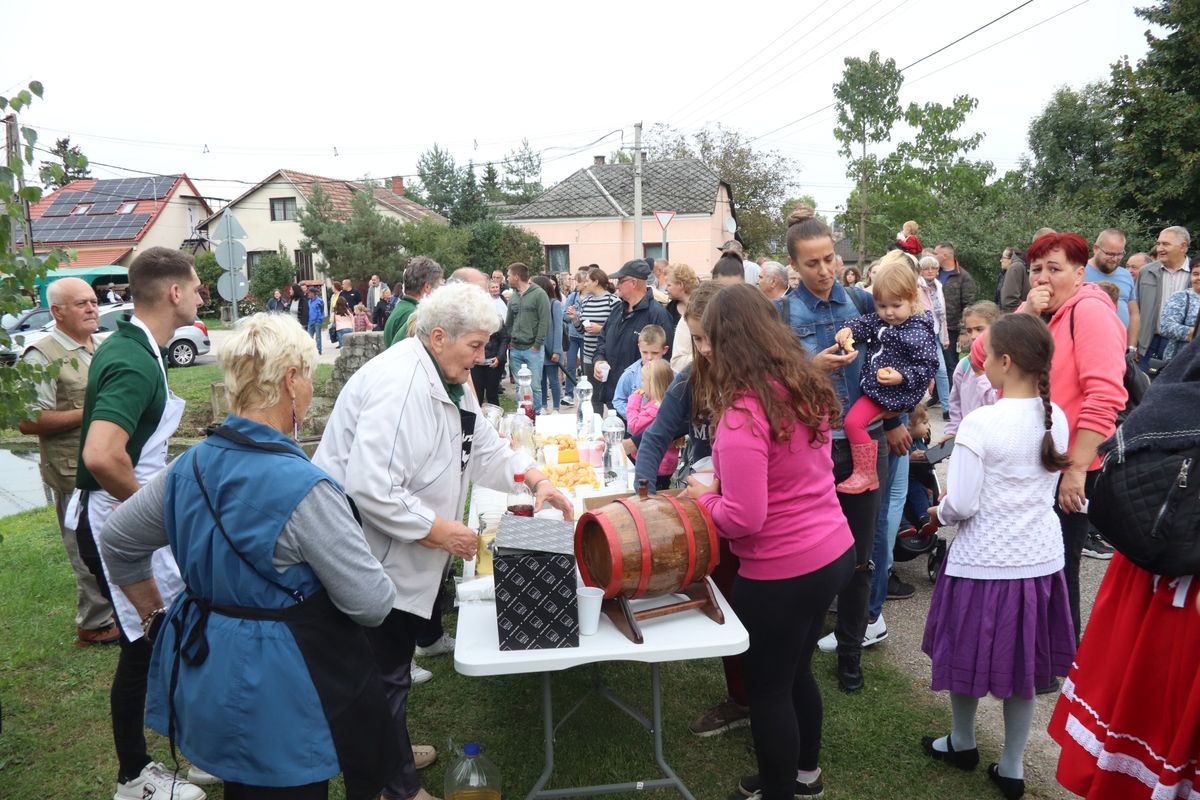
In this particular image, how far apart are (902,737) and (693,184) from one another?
34.7 meters

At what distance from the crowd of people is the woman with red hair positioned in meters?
0.01

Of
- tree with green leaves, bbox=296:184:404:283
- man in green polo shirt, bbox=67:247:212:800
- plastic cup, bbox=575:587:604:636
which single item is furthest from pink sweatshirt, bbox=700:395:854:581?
tree with green leaves, bbox=296:184:404:283

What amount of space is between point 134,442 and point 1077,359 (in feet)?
12.6

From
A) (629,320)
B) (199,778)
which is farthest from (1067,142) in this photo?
(199,778)

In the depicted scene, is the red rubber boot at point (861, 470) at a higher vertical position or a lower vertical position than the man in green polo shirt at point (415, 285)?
lower

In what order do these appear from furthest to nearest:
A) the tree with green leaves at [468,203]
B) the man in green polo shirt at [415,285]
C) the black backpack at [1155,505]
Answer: the tree with green leaves at [468,203] → the man in green polo shirt at [415,285] → the black backpack at [1155,505]

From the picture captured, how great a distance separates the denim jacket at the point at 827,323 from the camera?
3514 millimetres

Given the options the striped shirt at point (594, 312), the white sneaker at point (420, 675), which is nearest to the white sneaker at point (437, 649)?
the white sneaker at point (420, 675)

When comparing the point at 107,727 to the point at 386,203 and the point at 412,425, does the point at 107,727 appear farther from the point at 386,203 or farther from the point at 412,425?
the point at 386,203

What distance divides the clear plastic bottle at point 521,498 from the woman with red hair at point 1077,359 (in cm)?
219

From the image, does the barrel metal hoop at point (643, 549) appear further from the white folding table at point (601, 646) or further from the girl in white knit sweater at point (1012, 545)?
the girl in white knit sweater at point (1012, 545)

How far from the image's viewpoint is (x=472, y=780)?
3.05m

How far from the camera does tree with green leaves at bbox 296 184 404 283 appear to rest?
1316 inches

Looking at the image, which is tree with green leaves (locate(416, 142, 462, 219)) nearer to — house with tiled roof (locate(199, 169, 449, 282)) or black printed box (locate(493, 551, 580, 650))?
house with tiled roof (locate(199, 169, 449, 282))
